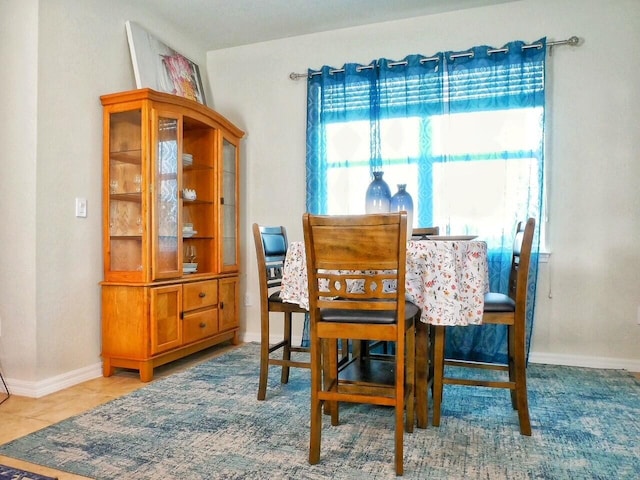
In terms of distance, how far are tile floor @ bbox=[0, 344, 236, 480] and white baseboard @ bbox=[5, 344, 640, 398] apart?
0.04 metres

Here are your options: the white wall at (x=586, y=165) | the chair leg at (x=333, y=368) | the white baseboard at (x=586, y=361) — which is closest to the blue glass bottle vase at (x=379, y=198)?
the chair leg at (x=333, y=368)

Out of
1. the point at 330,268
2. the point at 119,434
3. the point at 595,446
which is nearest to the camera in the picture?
the point at 330,268

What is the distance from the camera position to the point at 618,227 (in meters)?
2.99

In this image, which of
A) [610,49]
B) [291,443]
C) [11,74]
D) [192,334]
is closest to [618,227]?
[610,49]

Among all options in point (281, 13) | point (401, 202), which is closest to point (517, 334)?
point (401, 202)

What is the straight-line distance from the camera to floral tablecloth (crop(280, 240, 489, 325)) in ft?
6.06

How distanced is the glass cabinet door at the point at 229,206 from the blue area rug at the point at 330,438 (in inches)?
48.6

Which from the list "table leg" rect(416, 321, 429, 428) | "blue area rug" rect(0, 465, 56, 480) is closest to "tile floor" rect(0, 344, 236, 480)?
"blue area rug" rect(0, 465, 56, 480)

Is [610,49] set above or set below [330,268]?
above

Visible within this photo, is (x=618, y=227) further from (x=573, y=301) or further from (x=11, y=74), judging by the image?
(x=11, y=74)

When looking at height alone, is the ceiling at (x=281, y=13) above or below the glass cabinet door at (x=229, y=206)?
above

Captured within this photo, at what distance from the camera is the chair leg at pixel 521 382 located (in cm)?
189

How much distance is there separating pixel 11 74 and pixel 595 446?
3.43m

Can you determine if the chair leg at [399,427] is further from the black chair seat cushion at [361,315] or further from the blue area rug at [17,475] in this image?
the blue area rug at [17,475]
